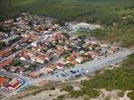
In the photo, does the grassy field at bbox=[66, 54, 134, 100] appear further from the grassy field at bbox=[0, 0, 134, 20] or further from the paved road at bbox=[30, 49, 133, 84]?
the grassy field at bbox=[0, 0, 134, 20]

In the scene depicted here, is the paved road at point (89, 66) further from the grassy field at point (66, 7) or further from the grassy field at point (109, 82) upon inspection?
the grassy field at point (66, 7)

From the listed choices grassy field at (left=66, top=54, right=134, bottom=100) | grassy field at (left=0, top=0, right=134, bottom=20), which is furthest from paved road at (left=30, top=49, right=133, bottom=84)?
grassy field at (left=0, top=0, right=134, bottom=20)

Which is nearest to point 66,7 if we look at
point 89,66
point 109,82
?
point 89,66

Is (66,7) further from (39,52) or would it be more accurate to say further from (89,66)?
(89,66)

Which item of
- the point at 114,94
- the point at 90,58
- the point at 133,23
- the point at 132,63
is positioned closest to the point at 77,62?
the point at 90,58

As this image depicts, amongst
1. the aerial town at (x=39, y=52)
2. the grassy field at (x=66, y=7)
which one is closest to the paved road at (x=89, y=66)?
the aerial town at (x=39, y=52)

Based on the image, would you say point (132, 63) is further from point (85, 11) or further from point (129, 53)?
point (85, 11)
